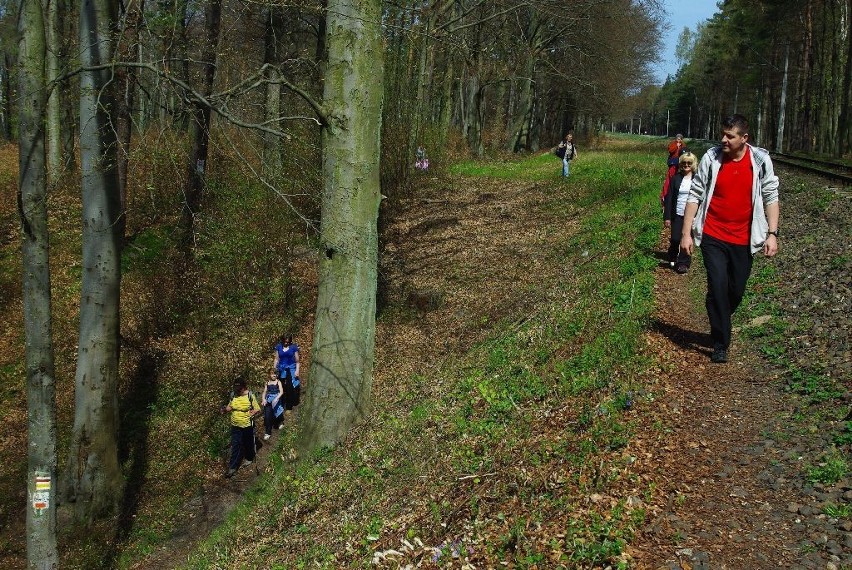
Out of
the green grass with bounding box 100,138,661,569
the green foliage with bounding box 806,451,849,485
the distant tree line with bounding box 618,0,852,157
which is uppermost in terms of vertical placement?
the distant tree line with bounding box 618,0,852,157

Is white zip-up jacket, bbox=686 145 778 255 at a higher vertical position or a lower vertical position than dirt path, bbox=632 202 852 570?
higher

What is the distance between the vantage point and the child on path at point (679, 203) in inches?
394

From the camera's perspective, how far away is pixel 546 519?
162 inches

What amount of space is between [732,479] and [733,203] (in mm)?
2714

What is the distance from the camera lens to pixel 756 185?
581 centimetres

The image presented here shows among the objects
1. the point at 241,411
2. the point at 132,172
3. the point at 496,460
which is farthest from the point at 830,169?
the point at 496,460

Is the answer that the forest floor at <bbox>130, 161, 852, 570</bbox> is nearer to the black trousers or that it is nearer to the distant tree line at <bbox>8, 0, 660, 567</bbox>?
the black trousers

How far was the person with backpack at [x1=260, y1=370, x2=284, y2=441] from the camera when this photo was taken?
38.5ft

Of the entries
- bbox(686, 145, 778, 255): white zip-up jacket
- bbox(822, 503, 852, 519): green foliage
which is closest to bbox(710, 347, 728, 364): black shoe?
bbox(686, 145, 778, 255): white zip-up jacket

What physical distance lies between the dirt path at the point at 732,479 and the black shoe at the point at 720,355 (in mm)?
55

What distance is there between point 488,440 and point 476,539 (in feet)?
4.73

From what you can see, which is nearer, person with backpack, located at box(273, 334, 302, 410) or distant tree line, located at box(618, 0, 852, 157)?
person with backpack, located at box(273, 334, 302, 410)

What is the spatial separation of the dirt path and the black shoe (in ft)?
0.18

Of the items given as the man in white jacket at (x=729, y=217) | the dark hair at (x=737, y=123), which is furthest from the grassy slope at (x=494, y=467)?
the dark hair at (x=737, y=123)
